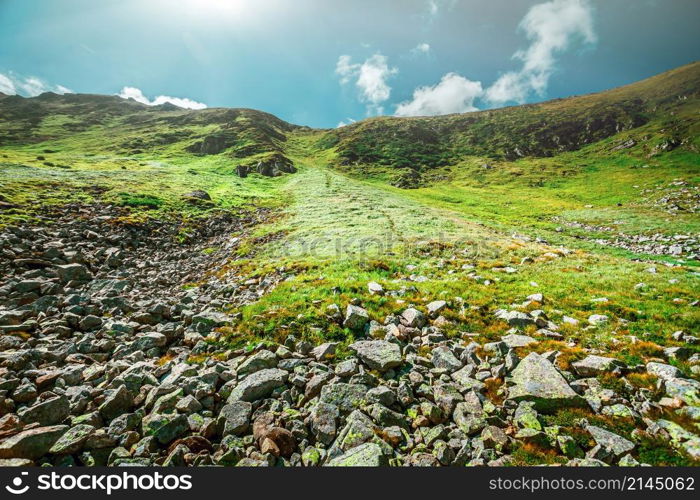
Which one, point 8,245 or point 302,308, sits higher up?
point 8,245

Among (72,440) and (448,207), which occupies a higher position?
(448,207)

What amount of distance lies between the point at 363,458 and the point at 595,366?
608cm

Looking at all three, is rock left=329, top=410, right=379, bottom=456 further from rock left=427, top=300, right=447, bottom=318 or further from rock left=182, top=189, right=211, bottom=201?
rock left=182, top=189, right=211, bottom=201

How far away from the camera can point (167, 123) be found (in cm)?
15375

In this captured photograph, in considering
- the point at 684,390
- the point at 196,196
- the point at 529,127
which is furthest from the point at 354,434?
the point at 529,127

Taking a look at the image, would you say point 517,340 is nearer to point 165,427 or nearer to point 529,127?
point 165,427

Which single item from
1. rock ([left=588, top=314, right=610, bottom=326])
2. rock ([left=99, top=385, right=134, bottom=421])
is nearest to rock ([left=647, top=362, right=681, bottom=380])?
rock ([left=588, top=314, right=610, bottom=326])

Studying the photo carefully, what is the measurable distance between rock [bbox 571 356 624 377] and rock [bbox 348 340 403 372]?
431 cm

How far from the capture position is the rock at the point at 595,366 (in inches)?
263

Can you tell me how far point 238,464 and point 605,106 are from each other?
22608cm

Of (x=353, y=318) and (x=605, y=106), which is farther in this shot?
(x=605, y=106)

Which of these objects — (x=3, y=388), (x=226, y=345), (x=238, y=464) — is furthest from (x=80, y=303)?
(x=238, y=464)

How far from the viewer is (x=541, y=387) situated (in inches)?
245

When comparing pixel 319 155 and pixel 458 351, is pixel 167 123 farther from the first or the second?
pixel 458 351
